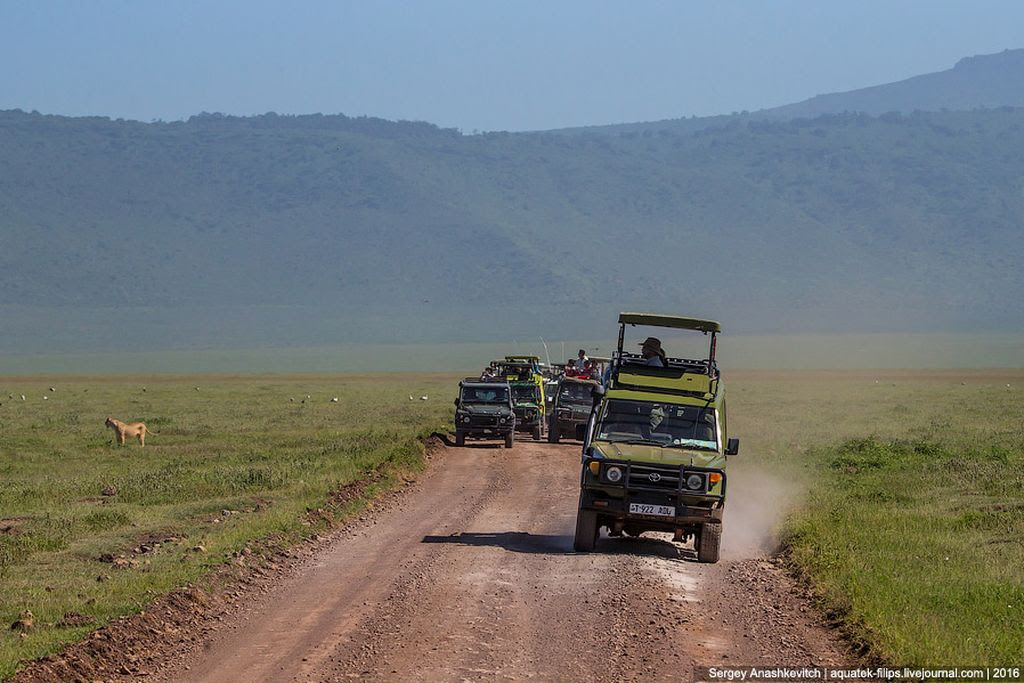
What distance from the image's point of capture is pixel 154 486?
2808 centimetres

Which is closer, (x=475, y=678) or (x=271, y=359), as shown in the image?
(x=475, y=678)

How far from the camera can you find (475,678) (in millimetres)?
12609

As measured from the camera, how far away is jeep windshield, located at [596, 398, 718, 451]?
792 inches

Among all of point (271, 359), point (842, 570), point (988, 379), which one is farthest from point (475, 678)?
point (271, 359)

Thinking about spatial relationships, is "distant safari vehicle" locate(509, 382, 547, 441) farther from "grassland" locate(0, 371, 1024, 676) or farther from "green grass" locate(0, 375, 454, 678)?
"green grass" locate(0, 375, 454, 678)

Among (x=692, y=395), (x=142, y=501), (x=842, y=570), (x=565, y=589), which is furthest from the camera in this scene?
(x=142, y=501)

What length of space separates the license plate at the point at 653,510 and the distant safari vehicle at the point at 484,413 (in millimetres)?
20459

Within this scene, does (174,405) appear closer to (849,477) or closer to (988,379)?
(849,477)

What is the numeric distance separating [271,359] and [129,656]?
145 metres

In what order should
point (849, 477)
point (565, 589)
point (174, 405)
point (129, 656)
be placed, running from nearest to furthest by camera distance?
point (129, 656) < point (565, 589) < point (849, 477) < point (174, 405)

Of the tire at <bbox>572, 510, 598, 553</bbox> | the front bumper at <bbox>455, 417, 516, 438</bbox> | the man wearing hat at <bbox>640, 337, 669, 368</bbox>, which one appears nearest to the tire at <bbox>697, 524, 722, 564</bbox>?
the tire at <bbox>572, 510, 598, 553</bbox>

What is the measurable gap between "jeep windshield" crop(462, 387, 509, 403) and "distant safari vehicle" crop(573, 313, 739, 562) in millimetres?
18517

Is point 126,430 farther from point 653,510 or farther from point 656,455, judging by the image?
point 653,510

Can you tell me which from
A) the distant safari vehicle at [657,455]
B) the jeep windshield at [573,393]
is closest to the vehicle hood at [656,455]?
the distant safari vehicle at [657,455]
